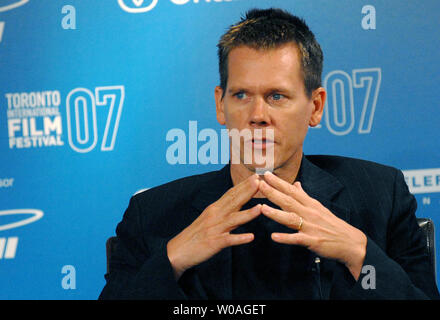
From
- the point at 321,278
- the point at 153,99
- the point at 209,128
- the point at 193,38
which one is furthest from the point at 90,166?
the point at 321,278

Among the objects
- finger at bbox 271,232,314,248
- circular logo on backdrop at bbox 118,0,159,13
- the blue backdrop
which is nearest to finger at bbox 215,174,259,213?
finger at bbox 271,232,314,248

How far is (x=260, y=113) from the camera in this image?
1857 mm

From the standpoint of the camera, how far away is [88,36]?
2895mm

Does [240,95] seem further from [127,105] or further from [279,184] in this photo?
[127,105]

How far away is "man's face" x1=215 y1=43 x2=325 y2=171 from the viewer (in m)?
1.88

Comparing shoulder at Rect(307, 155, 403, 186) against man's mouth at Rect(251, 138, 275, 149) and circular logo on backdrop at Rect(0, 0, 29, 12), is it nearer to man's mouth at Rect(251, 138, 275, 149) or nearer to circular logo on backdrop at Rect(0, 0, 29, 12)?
man's mouth at Rect(251, 138, 275, 149)

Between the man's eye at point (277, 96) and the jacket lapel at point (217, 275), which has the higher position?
the man's eye at point (277, 96)

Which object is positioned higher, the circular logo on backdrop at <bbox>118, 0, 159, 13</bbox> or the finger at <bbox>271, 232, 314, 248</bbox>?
the circular logo on backdrop at <bbox>118, 0, 159, 13</bbox>

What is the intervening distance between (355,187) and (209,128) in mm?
987

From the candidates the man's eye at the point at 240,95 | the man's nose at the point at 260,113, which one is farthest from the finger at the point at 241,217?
the man's eye at the point at 240,95

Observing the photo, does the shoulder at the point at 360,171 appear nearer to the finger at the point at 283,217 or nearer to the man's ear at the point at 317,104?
the man's ear at the point at 317,104

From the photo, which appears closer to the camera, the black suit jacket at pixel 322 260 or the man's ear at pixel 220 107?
the black suit jacket at pixel 322 260

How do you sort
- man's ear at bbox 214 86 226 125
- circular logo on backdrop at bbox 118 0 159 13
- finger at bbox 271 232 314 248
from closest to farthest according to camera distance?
finger at bbox 271 232 314 248, man's ear at bbox 214 86 226 125, circular logo on backdrop at bbox 118 0 159 13

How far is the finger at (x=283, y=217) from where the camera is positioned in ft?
5.38
